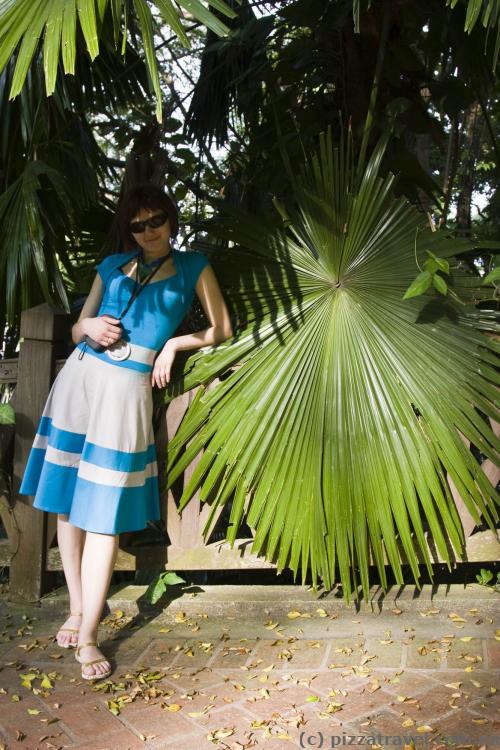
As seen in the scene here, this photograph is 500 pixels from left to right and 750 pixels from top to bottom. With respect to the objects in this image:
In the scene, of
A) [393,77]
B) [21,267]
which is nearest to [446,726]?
[21,267]

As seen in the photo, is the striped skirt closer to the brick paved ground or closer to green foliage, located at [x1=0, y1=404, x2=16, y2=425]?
green foliage, located at [x1=0, y1=404, x2=16, y2=425]

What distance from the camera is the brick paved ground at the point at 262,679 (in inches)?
83.7

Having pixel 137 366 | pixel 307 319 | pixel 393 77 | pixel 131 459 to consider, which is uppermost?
pixel 393 77

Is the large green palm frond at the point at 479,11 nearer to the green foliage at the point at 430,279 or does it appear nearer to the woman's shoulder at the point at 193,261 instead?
the green foliage at the point at 430,279

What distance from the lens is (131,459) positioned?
8.82 ft

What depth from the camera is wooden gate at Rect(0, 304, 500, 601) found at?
10.2ft

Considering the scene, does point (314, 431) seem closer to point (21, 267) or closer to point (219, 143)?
point (21, 267)

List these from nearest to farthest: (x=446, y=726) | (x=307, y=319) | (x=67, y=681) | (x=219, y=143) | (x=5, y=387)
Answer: (x=446, y=726) < (x=67, y=681) < (x=307, y=319) < (x=5, y=387) < (x=219, y=143)

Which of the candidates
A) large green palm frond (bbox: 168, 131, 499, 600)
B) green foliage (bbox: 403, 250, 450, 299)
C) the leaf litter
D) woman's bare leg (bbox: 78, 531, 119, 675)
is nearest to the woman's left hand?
large green palm frond (bbox: 168, 131, 499, 600)

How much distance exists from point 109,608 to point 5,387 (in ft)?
3.62

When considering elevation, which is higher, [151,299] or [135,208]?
[135,208]

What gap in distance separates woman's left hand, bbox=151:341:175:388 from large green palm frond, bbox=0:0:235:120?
1114 mm

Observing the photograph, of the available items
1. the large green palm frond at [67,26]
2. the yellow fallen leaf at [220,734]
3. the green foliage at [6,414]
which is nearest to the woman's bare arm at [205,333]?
the green foliage at [6,414]

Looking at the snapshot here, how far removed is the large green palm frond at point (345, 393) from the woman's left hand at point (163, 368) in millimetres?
227
